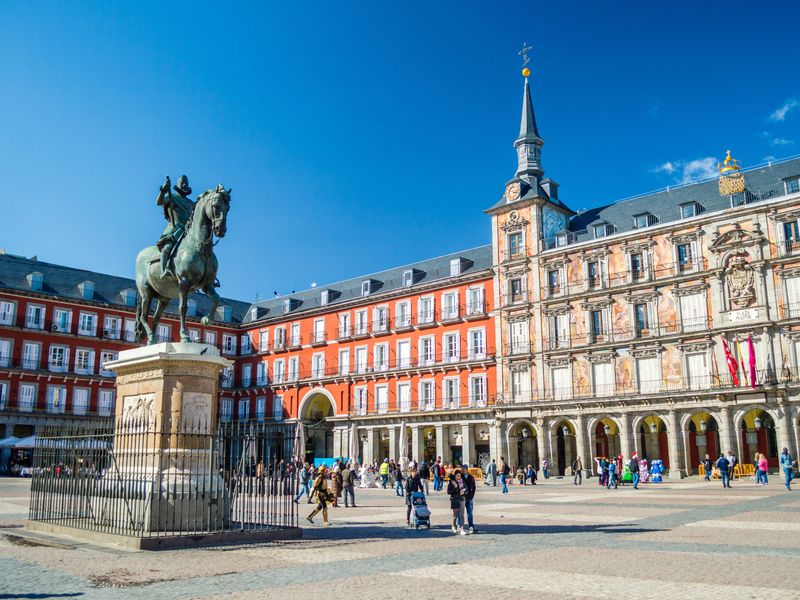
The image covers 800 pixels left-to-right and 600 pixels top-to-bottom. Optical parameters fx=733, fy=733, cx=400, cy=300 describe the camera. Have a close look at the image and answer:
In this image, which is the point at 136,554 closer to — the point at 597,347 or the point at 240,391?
the point at 597,347

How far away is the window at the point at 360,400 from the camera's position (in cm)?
5772

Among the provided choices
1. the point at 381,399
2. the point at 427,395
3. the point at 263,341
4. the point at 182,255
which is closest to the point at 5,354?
the point at 263,341

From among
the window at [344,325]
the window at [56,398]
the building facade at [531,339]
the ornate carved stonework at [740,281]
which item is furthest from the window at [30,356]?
the ornate carved stonework at [740,281]

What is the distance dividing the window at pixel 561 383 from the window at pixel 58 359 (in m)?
37.1

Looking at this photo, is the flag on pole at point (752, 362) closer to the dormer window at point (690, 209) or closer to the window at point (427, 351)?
the dormer window at point (690, 209)

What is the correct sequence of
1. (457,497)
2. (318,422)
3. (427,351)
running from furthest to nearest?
(318,422)
(427,351)
(457,497)

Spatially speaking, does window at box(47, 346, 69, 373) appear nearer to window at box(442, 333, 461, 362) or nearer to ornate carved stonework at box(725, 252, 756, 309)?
window at box(442, 333, 461, 362)

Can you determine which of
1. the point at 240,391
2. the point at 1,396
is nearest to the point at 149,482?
the point at 1,396

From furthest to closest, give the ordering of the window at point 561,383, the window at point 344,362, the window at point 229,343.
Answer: the window at point 229,343 < the window at point 344,362 < the window at point 561,383

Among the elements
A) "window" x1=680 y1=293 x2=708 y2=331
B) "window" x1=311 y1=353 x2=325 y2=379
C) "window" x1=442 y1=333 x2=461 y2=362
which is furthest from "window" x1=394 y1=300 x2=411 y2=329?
"window" x1=680 y1=293 x2=708 y2=331

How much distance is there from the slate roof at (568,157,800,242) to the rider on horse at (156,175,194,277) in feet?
120

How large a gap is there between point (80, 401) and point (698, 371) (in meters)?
44.9

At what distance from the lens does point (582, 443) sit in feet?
148

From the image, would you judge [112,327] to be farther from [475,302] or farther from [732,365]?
[732,365]
